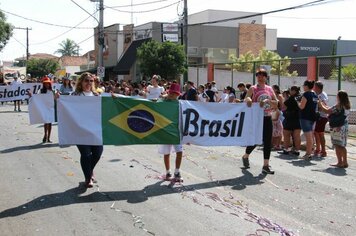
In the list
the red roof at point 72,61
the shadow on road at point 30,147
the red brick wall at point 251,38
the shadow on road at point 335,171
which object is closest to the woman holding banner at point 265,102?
the shadow on road at point 335,171

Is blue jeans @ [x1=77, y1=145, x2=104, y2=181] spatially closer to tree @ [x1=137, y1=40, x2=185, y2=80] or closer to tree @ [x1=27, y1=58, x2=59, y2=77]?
tree @ [x1=137, y1=40, x2=185, y2=80]

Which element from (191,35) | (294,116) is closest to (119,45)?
(191,35)

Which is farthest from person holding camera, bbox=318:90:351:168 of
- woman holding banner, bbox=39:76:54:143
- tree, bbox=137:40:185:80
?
tree, bbox=137:40:185:80

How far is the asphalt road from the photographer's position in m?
5.73

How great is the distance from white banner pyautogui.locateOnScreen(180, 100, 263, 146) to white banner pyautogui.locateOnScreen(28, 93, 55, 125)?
18.8 ft

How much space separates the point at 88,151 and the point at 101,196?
87cm

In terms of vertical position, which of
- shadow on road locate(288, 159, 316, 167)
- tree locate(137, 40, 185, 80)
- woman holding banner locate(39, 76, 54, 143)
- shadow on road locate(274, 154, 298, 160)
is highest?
tree locate(137, 40, 185, 80)

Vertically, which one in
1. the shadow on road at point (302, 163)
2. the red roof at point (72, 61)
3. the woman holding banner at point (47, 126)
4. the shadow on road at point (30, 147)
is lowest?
the shadow on road at point (302, 163)

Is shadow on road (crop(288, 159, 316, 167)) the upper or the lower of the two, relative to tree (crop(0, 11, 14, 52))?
lower

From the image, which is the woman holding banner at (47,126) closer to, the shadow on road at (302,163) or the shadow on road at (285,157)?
the shadow on road at (285,157)

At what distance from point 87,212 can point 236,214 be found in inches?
77.3

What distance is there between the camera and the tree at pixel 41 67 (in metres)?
91.1

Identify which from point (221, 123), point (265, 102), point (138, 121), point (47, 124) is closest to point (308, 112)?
point (265, 102)

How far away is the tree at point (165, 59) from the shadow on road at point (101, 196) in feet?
75.0
